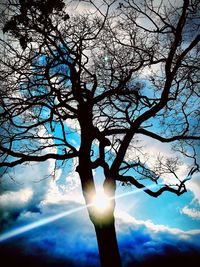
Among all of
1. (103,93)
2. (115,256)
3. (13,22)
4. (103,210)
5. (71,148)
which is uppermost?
(13,22)

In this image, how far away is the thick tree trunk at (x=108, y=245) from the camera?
6.54m

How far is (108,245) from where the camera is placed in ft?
21.8

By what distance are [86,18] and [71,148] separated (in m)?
4.09

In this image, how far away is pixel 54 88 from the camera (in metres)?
Answer: 7.92

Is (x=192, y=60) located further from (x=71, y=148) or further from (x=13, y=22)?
(x=13, y=22)

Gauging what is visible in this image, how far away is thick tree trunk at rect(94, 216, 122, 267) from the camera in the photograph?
654 centimetres

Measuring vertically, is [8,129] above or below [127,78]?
below

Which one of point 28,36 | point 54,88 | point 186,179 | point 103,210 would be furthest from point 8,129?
point 186,179

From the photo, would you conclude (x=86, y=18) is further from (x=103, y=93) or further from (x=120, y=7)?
(x=103, y=93)

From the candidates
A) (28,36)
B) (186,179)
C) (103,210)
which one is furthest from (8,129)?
(186,179)

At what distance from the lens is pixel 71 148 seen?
847 centimetres

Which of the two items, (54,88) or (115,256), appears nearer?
(115,256)

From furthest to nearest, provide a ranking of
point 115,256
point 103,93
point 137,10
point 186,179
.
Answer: point 103,93, point 186,179, point 137,10, point 115,256

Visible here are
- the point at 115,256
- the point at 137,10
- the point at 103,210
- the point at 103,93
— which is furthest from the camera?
the point at 103,93
